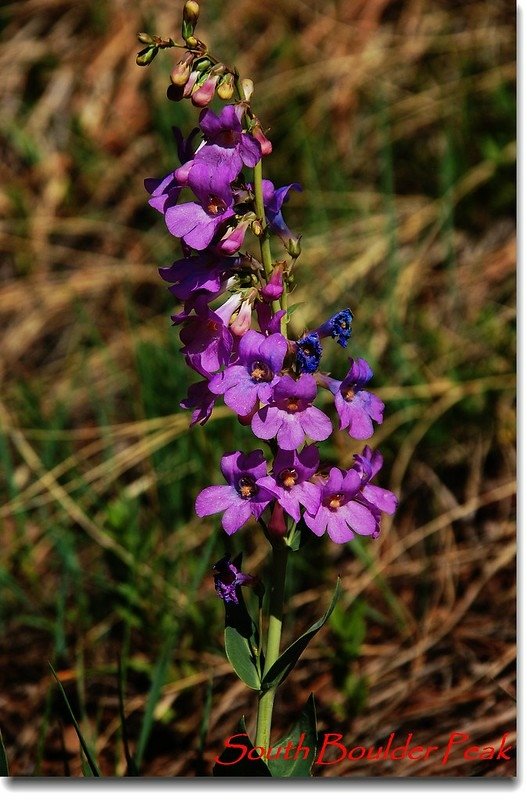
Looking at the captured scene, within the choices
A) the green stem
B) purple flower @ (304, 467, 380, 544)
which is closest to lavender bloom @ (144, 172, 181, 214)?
purple flower @ (304, 467, 380, 544)

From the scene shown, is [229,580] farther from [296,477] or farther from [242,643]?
[296,477]

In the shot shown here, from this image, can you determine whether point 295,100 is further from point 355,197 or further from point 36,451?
point 36,451

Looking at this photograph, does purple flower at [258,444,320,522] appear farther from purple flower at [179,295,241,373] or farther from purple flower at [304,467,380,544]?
purple flower at [179,295,241,373]

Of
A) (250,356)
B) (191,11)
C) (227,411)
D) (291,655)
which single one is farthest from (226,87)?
(227,411)

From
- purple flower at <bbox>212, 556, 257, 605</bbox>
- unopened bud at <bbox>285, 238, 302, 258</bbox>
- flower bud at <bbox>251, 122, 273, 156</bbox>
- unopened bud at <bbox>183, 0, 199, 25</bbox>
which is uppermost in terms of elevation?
unopened bud at <bbox>183, 0, 199, 25</bbox>

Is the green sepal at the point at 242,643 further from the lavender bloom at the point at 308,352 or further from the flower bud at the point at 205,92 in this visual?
the flower bud at the point at 205,92

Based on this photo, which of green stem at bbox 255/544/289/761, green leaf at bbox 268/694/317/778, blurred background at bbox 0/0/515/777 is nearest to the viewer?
green stem at bbox 255/544/289/761
